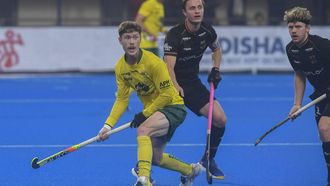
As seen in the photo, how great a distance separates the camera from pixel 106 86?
1576 cm

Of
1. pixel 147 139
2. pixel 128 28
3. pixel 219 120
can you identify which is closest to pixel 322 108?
pixel 219 120

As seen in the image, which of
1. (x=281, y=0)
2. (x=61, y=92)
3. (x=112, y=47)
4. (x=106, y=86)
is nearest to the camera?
(x=61, y=92)

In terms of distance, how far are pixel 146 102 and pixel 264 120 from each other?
4.79 m

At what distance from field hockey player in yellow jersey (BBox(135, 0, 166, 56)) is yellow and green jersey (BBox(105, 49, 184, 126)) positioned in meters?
6.01

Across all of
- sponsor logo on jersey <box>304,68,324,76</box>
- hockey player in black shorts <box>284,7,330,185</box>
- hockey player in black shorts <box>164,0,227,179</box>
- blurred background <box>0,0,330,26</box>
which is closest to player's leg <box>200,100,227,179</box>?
hockey player in black shorts <box>164,0,227,179</box>

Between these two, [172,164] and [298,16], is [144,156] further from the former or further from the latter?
[298,16]

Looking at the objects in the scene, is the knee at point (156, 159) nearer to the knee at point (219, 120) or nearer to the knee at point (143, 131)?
the knee at point (143, 131)

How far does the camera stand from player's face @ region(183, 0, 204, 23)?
7090mm

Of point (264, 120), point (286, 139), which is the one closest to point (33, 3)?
point (264, 120)

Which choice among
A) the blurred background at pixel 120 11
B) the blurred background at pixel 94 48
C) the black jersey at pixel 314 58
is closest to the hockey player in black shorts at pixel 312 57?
the black jersey at pixel 314 58

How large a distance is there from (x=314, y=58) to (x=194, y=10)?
1205mm

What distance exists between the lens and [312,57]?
21.5 feet

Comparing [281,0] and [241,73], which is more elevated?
[281,0]

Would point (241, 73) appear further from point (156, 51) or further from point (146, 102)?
point (146, 102)
